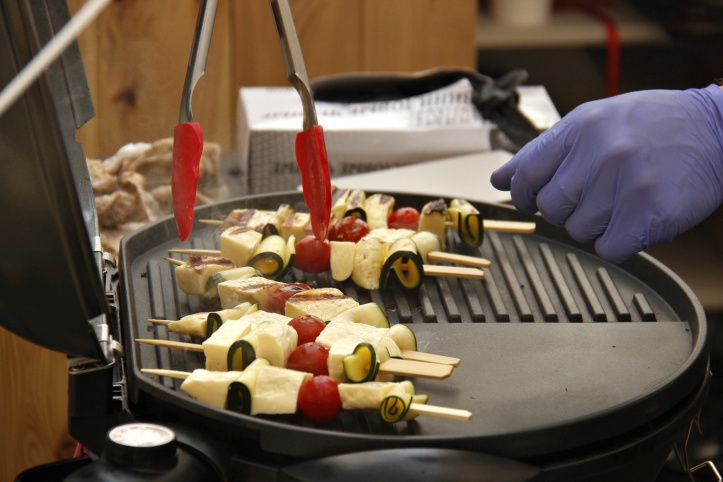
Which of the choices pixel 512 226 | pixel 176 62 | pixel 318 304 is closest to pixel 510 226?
pixel 512 226

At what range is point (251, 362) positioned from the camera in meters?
1.08

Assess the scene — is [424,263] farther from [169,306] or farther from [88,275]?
[88,275]

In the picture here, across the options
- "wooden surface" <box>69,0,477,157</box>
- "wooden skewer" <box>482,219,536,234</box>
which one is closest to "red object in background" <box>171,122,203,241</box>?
"wooden skewer" <box>482,219,536,234</box>

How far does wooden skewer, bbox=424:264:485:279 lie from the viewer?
140cm

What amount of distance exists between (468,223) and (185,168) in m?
0.55

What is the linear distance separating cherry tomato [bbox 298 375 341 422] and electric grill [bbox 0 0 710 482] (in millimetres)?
13

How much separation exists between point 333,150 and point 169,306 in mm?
908

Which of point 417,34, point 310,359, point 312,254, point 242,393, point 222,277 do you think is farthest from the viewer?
point 417,34

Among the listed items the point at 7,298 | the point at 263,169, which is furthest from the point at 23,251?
the point at 263,169

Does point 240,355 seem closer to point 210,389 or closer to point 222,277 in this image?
point 210,389

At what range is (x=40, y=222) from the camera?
3.00ft

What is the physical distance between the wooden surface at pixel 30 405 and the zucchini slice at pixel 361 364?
114cm

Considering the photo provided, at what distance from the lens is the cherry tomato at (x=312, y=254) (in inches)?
56.8

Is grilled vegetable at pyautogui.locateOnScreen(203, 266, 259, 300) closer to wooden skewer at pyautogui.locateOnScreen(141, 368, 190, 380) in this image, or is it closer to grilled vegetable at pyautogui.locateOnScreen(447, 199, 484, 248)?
wooden skewer at pyautogui.locateOnScreen(141, 368, 190, 380)
